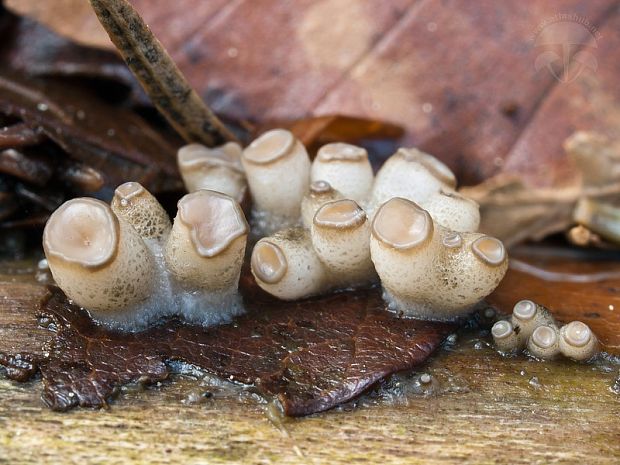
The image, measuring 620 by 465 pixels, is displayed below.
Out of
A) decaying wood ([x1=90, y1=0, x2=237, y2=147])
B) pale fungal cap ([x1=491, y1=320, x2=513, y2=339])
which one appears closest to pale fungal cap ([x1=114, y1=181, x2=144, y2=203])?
decaying wood ([x1=90, y1=0, x2=237, y2=147])

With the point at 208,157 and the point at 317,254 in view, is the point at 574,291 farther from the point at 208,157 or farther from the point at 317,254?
the point at 208,157

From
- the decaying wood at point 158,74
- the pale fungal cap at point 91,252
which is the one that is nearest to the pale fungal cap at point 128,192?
the pale fungal cap at point 91,252

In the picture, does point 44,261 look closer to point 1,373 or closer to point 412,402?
point 1,373

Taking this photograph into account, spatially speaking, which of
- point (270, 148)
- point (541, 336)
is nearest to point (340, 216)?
point (270, 148)

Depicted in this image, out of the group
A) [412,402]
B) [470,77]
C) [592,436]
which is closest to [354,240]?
[412,402]

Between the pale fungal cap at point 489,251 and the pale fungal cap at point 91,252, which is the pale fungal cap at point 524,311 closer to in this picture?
the pale fungal cap at point 489,251

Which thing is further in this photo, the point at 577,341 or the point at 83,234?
the point at 577,341
